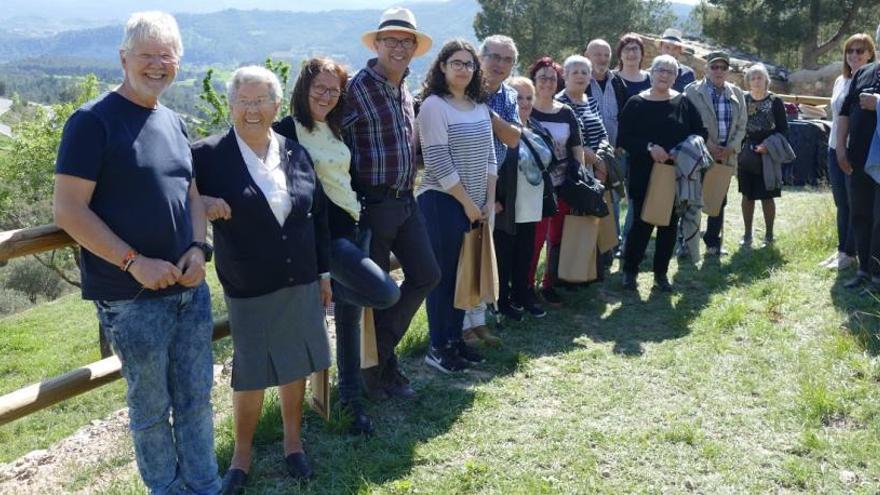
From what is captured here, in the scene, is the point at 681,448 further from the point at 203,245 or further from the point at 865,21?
the point at 865,21

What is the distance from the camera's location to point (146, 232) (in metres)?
2.65

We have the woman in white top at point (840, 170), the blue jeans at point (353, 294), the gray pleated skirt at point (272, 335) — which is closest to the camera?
the gray pleated skirt at point (272, 335)

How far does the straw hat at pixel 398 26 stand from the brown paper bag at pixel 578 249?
237 cm

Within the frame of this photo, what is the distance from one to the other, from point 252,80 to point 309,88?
481 mm

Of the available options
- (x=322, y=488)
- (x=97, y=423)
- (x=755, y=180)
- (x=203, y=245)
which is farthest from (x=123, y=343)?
(x=755, y=180)

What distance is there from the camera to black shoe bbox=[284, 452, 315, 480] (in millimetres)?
3395

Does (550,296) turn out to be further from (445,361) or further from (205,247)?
(205,247)

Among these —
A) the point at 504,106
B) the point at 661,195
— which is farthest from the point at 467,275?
the point at 661,195

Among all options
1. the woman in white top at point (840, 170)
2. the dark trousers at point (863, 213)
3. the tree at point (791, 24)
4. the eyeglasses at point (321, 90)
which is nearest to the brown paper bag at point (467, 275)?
the eyeglasses at point (321, 90)

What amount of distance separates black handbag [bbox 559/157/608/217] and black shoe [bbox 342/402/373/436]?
268 centimetres

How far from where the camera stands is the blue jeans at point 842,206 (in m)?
6.45

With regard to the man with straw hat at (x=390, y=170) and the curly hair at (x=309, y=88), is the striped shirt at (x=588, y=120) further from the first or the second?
the curly hair at (x=309, y=88)

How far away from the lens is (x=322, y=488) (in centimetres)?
334

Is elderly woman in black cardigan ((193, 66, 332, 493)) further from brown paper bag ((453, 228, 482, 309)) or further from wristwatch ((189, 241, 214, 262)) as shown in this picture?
brown paper bag ((453, 228, 482, 309))
